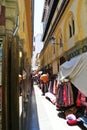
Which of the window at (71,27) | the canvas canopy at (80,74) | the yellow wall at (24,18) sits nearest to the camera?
the canvas canopy at (80,74)

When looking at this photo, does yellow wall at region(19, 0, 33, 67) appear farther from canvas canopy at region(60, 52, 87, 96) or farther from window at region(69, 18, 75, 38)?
window at region(69, 18, 75, 38)

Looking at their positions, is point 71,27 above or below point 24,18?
below

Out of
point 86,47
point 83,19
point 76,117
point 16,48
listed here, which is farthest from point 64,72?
point 16,48

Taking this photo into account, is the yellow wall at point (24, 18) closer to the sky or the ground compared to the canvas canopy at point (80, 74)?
closer to the sky

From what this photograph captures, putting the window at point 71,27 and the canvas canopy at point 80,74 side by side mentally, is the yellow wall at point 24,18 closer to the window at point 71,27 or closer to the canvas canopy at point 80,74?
the canvas canopy at point 80,74

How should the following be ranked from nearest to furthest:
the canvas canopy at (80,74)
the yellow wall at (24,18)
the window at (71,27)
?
the canvas canopy at (80,74)
the yellow wall at (24,18)
the window at (71,27)

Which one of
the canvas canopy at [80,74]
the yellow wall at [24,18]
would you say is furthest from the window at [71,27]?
the canvas canopy at [80,74]

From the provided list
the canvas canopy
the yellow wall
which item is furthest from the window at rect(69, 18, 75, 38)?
Answer: the canvas canopy

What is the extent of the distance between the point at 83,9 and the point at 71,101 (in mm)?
5357

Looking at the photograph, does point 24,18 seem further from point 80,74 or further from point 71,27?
point 80,74

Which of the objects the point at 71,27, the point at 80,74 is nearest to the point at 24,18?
the point at 71,27

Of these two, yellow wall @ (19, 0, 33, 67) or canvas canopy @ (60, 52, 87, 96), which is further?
yellow wall @ (19, 0, 33, 67)

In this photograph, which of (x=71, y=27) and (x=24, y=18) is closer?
(x=24, y=18)

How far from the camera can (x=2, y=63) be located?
Result: 93.4 inches
